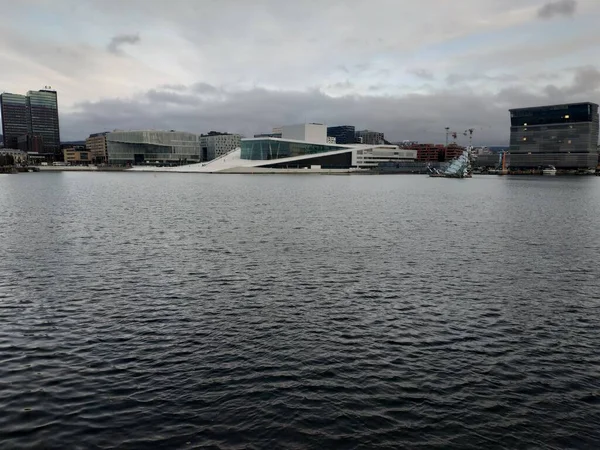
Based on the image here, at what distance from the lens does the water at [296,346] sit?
35.5 ft

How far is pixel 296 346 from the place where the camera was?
15250 mm

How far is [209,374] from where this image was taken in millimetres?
13227

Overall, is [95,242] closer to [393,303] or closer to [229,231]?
[229,231]

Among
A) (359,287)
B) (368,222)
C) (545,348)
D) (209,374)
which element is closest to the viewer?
(209,374)

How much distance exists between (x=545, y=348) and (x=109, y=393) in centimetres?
1441

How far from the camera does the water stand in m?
10.8

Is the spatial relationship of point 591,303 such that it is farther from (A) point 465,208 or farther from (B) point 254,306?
(A) point 465,208

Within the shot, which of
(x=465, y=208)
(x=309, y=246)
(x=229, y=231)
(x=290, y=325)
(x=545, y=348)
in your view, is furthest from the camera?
(x=465, y=208)

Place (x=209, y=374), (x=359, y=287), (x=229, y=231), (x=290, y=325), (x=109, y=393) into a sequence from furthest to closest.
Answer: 1. (x=229, y=231)
2. (x=359, y=287)
3. (x=290, y=325)
4. (x=209, y=374)
5. (x=109, y=393)

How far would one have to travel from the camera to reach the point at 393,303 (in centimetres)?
1998

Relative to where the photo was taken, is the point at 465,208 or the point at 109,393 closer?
the point at 109,393

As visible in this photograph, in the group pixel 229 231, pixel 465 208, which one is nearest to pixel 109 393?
pixel 229 231

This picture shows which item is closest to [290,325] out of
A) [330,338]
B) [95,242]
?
[330,338]

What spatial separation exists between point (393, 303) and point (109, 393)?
40.9ft
